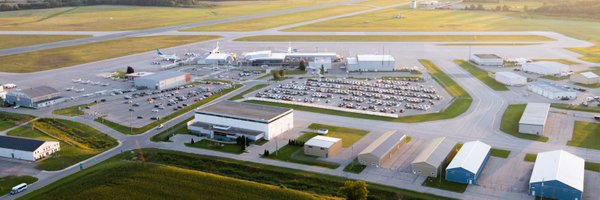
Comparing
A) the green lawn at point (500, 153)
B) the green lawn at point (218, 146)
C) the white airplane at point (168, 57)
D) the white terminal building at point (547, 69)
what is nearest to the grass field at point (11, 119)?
the green lawn at point (218, 146)

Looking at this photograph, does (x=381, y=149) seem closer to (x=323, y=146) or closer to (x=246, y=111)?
(x=323, y=146)

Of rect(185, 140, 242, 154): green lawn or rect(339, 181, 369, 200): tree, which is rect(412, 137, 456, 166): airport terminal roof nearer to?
rect(339, 181, 369, 200): tree

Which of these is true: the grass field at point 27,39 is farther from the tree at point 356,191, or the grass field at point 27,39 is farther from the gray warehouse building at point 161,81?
the tree at point 356,191

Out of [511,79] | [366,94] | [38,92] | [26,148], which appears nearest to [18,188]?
[26,148]

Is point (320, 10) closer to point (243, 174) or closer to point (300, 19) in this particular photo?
point (300, 19)

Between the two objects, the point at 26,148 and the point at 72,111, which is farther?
the point at 72,111

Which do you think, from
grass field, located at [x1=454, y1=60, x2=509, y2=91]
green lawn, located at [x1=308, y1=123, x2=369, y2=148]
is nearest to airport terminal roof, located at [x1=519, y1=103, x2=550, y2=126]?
grass field, located at [x1=454, y1=60, x2=509, y2=91]

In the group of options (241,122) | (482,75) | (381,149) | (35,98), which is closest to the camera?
(381,149)
